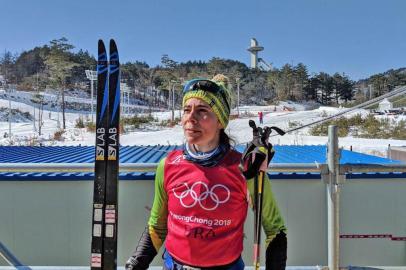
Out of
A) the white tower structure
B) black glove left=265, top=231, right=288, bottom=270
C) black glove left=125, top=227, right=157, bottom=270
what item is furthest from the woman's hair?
the white tower structure

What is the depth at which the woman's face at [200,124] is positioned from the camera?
1871 mm

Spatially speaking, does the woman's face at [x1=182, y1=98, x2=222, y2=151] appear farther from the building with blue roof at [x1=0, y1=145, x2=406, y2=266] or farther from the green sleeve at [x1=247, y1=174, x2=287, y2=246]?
the building with blue roof at [x1=0, y1=145, x2=406, y2=266]

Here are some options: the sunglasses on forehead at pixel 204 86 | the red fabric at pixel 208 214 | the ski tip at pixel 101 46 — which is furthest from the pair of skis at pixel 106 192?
Result: the sunglasses on forehead at pixel 204 86

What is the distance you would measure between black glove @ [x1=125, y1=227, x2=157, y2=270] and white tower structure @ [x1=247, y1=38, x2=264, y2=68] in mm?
116477

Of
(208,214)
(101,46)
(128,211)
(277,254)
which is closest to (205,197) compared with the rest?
(208,214)

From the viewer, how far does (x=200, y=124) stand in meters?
1.88

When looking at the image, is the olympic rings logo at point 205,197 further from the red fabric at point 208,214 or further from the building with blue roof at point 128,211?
the building with blue roof at point 128,211

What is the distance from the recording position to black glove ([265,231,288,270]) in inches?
72.2

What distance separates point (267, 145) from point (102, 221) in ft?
5.62

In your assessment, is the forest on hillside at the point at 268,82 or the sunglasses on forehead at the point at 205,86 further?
the forest on hillside at the point at 268,82

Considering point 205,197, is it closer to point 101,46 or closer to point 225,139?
point 225,139

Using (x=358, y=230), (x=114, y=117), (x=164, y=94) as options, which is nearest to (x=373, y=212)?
(x=358, y=230)

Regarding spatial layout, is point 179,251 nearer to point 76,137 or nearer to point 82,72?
point 76,137

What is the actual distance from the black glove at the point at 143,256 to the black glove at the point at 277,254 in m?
0.63
